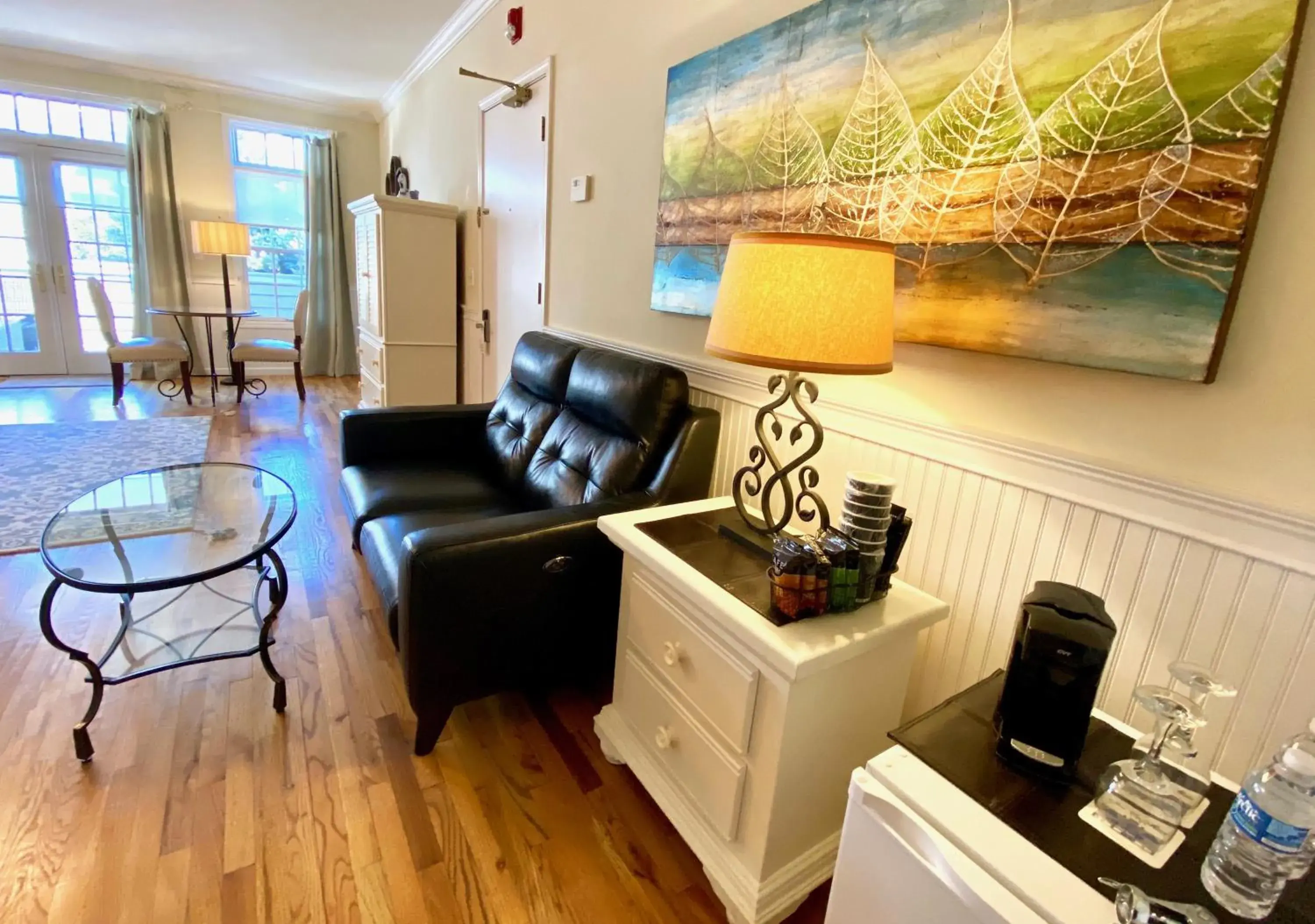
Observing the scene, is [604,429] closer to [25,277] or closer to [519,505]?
[519,505]

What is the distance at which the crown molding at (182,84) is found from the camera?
4.91 meters

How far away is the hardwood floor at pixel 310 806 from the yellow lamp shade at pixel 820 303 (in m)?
1.09

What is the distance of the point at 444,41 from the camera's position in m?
3.98

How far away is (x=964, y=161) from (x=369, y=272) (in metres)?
3.74

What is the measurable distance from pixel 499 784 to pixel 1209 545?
1483 mm

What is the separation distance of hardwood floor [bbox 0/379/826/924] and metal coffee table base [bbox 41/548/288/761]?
0.21ft

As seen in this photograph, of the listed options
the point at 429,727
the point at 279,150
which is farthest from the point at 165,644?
the point at 279,150

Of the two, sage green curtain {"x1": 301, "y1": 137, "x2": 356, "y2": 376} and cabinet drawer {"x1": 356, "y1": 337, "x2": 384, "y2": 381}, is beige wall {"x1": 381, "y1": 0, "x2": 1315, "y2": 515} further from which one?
A: sage green curtain {"x1": 301, "y1": 137, "x2": 356, "y2": 376}

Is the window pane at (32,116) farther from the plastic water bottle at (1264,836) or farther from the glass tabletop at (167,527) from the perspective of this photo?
the plastic water bottle at (1264,836)

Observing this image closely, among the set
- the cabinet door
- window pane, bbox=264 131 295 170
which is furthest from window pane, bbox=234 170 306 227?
the cabinet door

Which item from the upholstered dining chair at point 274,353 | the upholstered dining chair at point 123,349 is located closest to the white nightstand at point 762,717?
the upholstered dining chair at point 274,353

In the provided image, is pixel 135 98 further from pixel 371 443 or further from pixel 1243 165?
pixel 1243 165

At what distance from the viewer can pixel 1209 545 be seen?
964 mm

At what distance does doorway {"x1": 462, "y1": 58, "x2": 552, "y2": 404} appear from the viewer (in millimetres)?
2896
